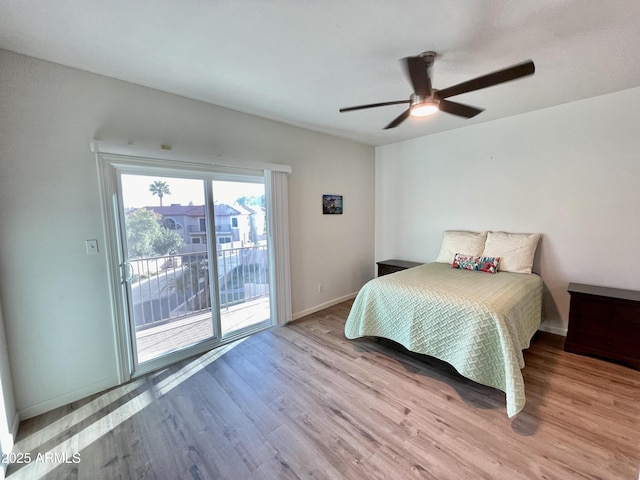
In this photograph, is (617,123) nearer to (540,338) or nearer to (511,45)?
(511,45)

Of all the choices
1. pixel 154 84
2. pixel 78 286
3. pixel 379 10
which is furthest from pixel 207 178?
pixel 379 10

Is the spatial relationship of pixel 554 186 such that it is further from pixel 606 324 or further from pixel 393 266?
pixel 393 266

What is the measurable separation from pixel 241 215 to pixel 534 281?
10.5 ft

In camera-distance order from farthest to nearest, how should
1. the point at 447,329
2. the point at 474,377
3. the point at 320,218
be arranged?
the point at 320,218, the point at 447,329, the point at 474,377

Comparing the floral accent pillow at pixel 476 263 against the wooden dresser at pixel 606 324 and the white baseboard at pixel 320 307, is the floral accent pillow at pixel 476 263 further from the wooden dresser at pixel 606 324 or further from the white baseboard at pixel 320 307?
the white baseboard at pixel 320 307

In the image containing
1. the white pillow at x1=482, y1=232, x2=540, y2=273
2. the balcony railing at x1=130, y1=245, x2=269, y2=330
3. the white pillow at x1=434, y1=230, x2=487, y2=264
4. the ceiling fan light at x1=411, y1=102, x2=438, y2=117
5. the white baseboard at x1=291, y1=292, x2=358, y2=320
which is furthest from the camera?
the white baseboard at x1=291, y1=292, x2=358, y2=320

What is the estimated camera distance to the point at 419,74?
162 cm

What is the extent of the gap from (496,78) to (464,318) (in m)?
1.65

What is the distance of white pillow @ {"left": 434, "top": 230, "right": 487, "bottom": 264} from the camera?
3328 millimetres

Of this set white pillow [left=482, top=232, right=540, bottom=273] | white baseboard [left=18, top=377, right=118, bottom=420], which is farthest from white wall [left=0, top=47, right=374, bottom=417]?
white pillow [left=482, top=232, right=540, bottom=273]

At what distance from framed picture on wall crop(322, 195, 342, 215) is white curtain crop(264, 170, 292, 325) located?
0.68 m

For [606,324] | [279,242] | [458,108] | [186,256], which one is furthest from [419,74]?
[606,324]

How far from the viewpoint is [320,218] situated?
3.76 m

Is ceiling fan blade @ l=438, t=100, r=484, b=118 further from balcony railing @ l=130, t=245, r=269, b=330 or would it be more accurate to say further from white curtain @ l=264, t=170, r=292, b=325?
balcony railing @ l=130, t=245, r=269, b=330
